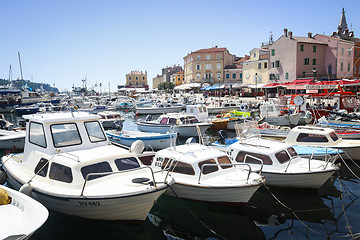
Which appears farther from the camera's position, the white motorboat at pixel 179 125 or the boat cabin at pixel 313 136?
the white motorboat at pixel 179 125

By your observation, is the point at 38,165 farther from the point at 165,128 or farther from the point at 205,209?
the point at 165,128

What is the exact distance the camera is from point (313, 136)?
1606 centimetres

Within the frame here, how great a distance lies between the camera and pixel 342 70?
5397cm

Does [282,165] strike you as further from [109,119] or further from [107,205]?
[109,119]

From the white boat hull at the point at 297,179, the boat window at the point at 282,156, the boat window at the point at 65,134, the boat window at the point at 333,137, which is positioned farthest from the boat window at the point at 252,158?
the boat window at the point at 65,134

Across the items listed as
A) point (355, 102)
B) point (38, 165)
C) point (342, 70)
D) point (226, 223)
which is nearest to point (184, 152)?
point (226, 223)

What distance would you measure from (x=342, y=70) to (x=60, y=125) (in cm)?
5642

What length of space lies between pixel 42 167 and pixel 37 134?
165cm

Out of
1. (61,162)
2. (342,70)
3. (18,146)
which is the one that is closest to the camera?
(61,162)

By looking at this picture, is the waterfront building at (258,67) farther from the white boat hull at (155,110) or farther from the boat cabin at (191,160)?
the boat cabin at (191,160)

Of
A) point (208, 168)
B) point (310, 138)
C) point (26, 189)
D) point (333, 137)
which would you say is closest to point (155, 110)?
point (310, 138)

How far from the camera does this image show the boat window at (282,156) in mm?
11984

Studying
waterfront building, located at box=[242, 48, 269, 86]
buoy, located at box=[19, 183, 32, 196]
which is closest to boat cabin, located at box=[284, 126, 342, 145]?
buoy, located at box=[19, 183, 32, 196]

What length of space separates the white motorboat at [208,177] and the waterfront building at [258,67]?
52.7 meters
